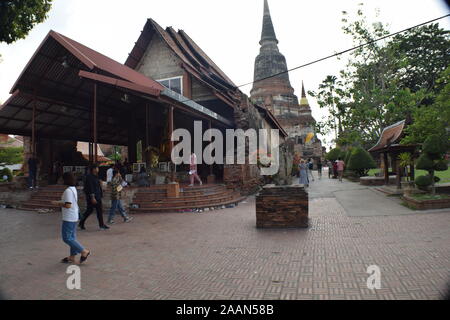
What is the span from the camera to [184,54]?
57.0 ft

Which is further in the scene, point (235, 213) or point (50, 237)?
point (235, 213)

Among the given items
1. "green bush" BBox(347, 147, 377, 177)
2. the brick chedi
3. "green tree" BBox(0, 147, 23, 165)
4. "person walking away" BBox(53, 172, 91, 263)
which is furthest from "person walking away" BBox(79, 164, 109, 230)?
the brick chedi

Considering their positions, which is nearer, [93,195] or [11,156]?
[93,195]

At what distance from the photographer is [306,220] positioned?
693 cm

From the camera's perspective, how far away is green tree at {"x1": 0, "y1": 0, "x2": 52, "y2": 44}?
6.42 metres

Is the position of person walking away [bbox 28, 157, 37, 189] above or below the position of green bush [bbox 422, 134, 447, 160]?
below

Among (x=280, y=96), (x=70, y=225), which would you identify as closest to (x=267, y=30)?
(x=280, y=96)

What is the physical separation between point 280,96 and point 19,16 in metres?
40.5

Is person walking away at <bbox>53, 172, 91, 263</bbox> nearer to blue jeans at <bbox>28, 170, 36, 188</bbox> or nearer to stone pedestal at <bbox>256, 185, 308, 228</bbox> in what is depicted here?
stone pedestal at <bbox>256, 185, 308, 228</bbox>

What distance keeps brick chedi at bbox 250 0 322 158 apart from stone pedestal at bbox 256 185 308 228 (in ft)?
123

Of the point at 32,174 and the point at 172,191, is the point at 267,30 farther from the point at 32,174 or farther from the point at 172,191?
the point at 172,191
